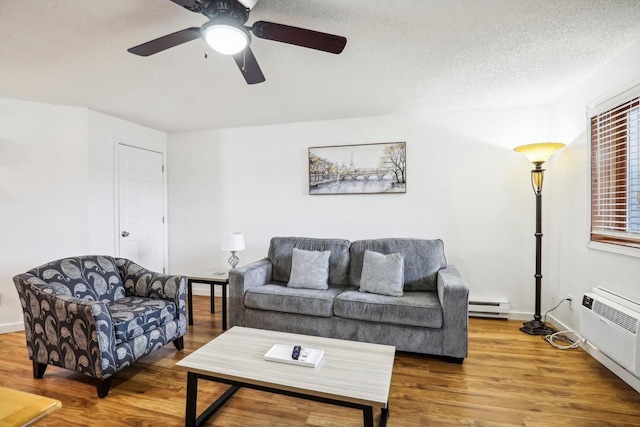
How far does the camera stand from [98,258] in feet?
8.76

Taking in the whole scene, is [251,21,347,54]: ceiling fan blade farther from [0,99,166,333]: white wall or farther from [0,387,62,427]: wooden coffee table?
[0,99,166,333]: white wall

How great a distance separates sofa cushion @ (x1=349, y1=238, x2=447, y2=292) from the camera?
298 cm

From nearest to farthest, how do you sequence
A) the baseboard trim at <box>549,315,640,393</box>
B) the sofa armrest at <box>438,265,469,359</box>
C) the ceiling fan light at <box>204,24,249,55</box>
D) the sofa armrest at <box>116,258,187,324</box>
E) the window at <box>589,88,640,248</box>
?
the ceiling fan light at <box>204,24,249,55</box> < the baseboard trim at <box>549,315,640,393</box> < the window at <box>589,88,640,248</box> < the sofa armrest at <box>438,265,469,359</box> < the sofa armrest at <box>116,258,187,324</box>

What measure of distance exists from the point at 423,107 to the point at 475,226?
1.42 meters

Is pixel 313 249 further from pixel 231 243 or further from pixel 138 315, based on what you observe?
pixel 138 315

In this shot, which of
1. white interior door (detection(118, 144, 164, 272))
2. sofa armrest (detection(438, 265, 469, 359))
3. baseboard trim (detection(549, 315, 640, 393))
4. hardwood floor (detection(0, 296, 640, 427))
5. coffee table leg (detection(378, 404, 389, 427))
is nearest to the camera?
coffee table leg (detection(378, 404, 389, 427))

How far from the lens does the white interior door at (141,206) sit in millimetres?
3773

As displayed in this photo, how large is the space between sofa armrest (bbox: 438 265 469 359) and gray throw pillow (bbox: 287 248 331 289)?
1.09 meters

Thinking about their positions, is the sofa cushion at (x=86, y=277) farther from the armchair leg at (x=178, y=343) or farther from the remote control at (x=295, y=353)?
the remote control at (x=295, y=353)

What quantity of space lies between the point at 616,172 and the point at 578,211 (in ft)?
1.68

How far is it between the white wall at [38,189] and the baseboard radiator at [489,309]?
13.9 feet

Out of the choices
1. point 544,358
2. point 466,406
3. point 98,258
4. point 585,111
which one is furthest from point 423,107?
point 98,258

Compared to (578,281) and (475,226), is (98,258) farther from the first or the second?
(578,281)

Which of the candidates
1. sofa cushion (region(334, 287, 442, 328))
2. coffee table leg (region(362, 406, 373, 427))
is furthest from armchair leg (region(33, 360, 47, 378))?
coffee table leg (region(362, 406, 373, 427))
